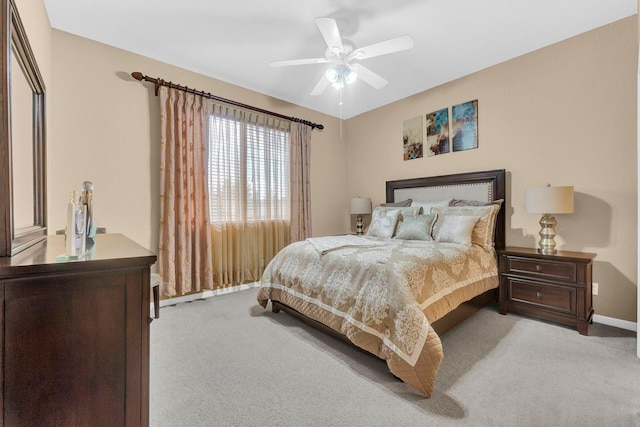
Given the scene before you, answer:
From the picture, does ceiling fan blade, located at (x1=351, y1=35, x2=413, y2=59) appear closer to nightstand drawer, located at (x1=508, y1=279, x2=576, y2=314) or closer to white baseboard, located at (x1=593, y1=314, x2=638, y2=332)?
nightstand drawer, located at (x1=508, y1=279, x2=576, y2=314)

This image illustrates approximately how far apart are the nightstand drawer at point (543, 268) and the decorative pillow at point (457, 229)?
48 centimetres

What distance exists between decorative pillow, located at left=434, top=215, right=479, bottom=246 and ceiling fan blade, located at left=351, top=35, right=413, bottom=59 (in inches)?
68.8

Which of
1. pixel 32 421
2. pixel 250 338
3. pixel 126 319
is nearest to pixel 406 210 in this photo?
pixel 250 338

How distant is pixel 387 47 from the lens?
2387 mm

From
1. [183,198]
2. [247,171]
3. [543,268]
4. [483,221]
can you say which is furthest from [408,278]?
[247,171]

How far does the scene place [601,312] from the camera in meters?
2.66

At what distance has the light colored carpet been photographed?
1.46 m

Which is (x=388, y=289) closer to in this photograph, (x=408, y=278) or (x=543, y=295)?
(x=408, y=278)

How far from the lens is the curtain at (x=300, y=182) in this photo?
4.31 m

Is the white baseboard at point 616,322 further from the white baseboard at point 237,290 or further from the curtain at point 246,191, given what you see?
the curtain at point 246,191

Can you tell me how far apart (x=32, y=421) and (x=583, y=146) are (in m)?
4.15

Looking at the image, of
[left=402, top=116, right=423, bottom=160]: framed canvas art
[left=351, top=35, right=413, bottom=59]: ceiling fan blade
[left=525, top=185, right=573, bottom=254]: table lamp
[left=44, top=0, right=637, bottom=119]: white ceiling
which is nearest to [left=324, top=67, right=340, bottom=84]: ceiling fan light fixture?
[left=351, top=35, right=413, bottom=59]: ceiling fan blade

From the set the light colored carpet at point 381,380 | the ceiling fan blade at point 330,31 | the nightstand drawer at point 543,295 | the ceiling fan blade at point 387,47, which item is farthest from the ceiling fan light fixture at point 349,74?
the nightstand drawer at point 543,295

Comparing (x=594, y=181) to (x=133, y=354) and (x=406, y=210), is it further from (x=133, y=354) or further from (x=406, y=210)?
Result: (x=133, y=354)
